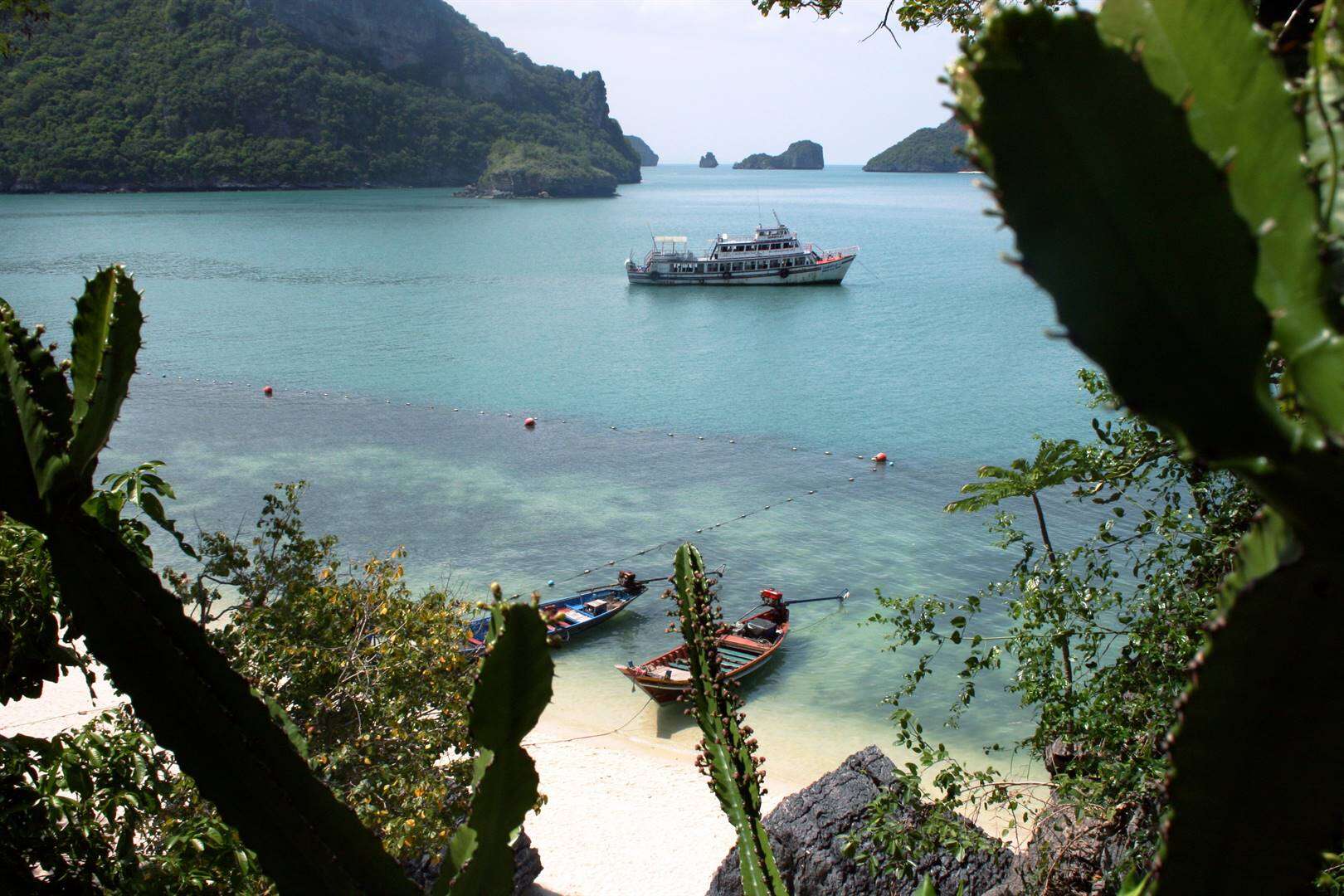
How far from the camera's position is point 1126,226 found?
1.23 metres

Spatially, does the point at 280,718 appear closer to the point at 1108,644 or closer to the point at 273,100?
the point at 1108,644

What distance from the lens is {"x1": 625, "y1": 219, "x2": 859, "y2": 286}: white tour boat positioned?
58.8 metres

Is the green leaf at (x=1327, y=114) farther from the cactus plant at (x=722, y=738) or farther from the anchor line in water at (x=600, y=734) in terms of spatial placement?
the anchor line in water at (x=600, y=734)

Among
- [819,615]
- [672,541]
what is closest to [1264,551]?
[819,615]

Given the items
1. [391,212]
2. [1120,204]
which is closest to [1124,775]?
[1120,204]

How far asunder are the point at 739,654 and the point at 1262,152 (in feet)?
53.5

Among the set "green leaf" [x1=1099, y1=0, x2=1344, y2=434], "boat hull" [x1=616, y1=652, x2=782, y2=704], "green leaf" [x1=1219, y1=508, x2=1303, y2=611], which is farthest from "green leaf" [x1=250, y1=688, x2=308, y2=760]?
"boat hull" [x1=616, y1=652, x2=782, y2=704]

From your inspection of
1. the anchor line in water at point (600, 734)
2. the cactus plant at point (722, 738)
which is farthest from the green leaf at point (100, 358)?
the anchor line in water at point (600, 734)

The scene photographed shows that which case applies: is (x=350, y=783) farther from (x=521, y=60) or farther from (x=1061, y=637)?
(x=521, y=60)

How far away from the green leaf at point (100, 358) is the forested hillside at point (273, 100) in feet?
331

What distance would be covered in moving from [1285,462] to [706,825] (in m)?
12.6

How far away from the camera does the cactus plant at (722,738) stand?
8.87ft

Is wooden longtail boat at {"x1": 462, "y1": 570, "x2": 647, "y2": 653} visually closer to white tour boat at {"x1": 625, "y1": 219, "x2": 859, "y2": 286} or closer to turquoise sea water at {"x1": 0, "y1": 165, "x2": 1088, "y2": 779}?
turquoise sea water at {"x1": 0, "y1": 165, "x2": 1088, "y2": 779}

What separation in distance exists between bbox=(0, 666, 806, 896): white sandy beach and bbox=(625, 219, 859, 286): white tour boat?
1816 inches
